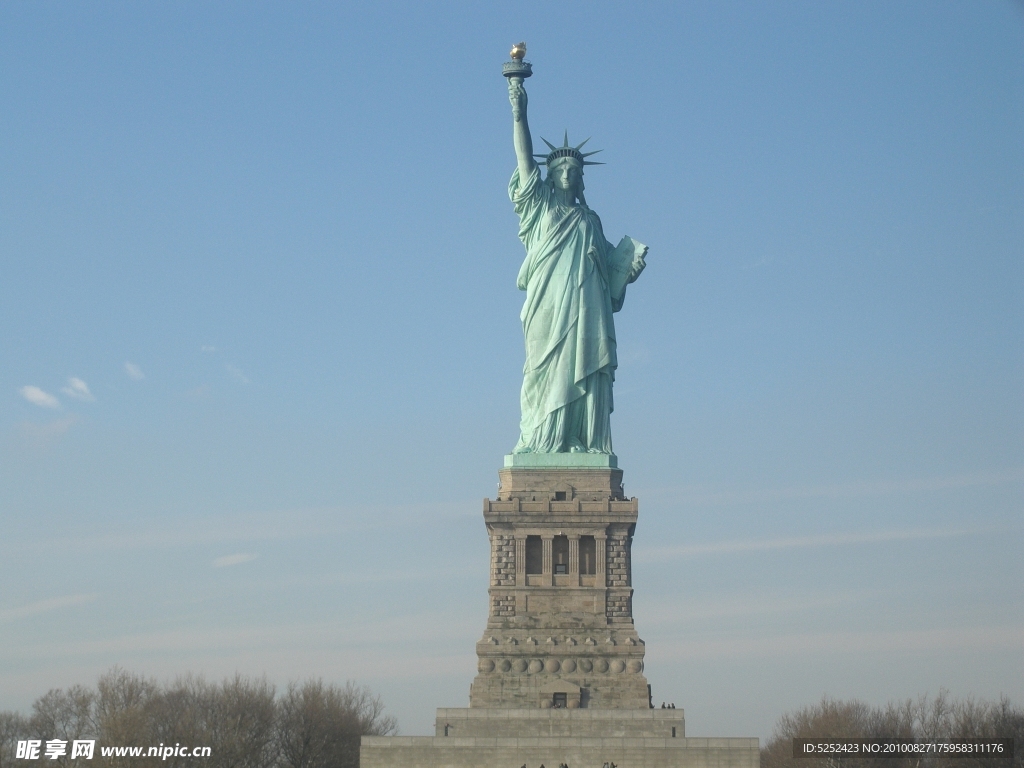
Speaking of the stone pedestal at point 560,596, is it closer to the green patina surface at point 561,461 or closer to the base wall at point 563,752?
the green patina surface at point 561,461

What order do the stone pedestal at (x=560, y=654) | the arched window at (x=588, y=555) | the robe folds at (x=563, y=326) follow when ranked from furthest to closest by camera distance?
the robe folds at (x=563, y=326)
the arched window at (x=588, y=555)
the stone pedestal at (x=560, y=654)

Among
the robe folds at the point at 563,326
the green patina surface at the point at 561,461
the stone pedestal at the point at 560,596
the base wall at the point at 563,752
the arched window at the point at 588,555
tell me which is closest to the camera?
the base wall at the point at 563,752

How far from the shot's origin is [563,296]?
53.6 metres

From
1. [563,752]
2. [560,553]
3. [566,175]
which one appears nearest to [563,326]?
[566,175]

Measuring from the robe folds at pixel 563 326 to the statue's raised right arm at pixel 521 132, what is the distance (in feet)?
0.85

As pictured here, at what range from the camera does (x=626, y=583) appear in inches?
2025

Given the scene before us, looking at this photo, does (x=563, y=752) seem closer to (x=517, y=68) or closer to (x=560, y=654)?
(x=560, y=654)

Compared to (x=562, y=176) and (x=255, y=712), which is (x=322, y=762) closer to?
(x=255, y=712)

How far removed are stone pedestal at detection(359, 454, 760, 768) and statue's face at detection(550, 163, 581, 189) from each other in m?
7.72

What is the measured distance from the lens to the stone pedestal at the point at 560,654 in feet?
157

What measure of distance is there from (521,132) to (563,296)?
469 centimetres

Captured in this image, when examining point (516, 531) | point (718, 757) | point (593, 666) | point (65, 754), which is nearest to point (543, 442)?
point (516, 531)

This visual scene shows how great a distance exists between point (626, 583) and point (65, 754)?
51.8ft

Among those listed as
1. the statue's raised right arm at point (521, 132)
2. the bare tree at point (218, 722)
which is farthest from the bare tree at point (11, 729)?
the statue's raised right arm at point (521, 132)
